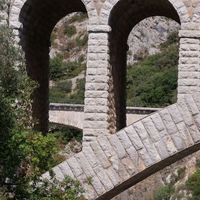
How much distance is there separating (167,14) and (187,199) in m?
10.4

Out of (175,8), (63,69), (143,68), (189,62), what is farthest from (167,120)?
(63,69)

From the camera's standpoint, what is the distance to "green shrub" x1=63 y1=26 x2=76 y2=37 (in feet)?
176

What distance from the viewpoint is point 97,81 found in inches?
511

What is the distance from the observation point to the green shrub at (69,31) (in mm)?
53531

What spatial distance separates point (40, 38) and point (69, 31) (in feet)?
128

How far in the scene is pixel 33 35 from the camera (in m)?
14.6

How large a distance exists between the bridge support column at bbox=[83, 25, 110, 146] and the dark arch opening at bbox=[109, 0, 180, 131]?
0.38 meters

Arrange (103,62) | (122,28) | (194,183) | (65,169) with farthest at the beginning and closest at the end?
(194,183) → (122,28) → (103,62) → (65,169)

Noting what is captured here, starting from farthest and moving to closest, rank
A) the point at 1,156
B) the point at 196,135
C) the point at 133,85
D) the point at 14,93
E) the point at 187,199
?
the point at 133,85 < the point at 187,199 < the point at 14,93 < the point at 1,156 < the point at 196,135

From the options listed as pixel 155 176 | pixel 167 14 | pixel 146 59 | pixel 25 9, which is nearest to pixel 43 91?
pixel 25 9

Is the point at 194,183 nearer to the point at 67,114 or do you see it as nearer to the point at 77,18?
the point at 67,114

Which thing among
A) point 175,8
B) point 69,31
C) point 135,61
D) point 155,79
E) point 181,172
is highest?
point 175,8

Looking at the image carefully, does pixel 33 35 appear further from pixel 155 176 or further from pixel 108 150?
pixel 155 176

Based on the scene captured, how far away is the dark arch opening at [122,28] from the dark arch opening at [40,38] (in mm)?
1221
